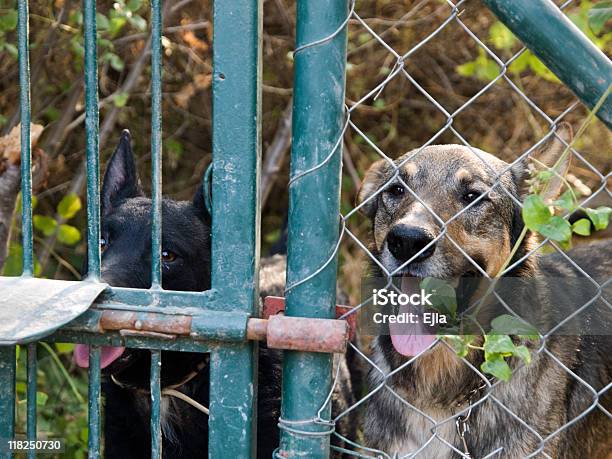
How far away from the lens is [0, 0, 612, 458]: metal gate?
184 cm

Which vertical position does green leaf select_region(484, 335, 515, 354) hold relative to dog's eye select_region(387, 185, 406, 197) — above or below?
below

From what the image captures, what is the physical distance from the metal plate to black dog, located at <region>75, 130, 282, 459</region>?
2.85 ft

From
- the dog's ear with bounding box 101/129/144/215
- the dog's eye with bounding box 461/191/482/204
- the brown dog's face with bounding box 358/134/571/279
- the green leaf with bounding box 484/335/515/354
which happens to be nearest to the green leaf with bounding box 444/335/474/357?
the green leaf with bounding box 484/335/515/354

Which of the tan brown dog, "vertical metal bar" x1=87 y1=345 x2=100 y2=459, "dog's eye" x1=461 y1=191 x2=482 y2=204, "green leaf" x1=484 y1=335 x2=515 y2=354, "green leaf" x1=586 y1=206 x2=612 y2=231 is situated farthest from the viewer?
"dog's eye" x1=461 y1=191 x2=482 y2=204

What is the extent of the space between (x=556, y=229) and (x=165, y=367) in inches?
70.9

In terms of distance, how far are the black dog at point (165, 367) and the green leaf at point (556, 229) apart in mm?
1675

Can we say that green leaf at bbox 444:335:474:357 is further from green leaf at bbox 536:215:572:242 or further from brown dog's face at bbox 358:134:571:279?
brown dog's face at bbox 358:134:571:279

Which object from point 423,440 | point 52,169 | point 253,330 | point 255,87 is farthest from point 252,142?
point 52,169

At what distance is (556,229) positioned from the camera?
5.57 feet

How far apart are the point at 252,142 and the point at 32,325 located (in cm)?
71

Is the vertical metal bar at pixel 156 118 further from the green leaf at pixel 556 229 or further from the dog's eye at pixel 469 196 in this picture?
the dog's eye at pixel 469 196

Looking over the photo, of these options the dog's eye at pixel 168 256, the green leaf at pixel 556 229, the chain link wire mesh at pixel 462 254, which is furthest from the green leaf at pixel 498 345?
the dog's eye at pixel 168 256

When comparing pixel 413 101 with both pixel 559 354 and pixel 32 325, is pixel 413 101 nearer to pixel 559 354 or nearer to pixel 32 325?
pixel 559 354

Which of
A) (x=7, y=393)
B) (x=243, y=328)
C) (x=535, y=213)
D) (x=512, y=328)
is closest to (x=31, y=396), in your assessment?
(x=7, y=393)
